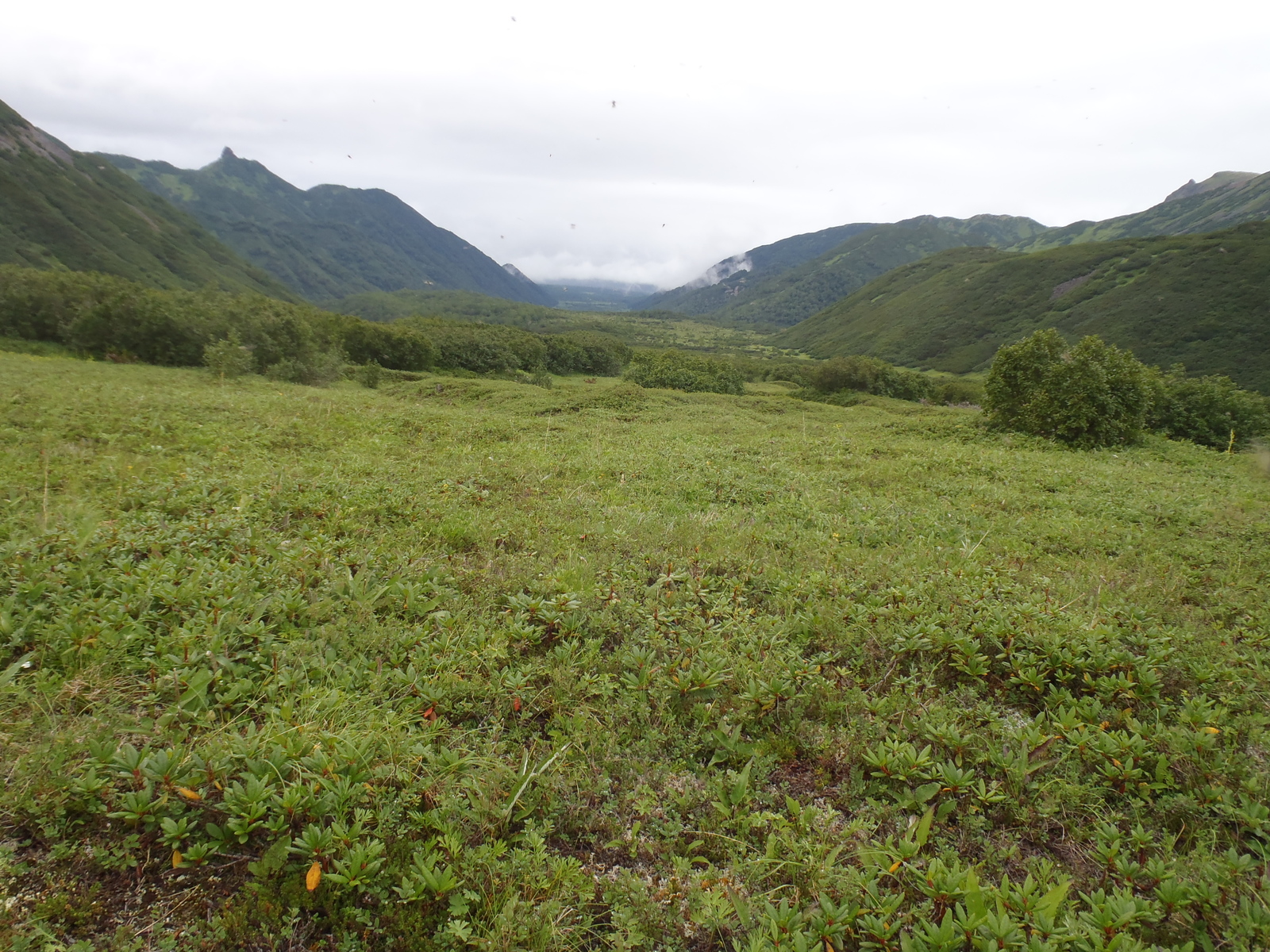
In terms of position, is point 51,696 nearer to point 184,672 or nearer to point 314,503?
point 184,672

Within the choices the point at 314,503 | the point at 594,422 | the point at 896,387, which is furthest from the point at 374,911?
the point at 896,387

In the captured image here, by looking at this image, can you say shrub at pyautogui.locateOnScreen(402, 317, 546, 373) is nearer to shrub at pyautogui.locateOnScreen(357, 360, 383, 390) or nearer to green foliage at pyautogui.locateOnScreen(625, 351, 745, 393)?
green foliage at pyautogui.locateOnScreen(625, 351, 745, 393)

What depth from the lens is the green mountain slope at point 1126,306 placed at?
365 ft

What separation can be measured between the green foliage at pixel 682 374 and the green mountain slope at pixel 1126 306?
324 ft

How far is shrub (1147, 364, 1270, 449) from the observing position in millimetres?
22422

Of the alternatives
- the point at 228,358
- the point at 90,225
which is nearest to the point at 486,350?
the point at 228,358

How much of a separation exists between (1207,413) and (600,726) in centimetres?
3136

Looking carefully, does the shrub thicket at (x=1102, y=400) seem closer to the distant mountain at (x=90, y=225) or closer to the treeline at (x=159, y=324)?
the treeline at (x=159, y=324)

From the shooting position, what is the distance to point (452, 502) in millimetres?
9391

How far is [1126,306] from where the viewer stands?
13375 cm

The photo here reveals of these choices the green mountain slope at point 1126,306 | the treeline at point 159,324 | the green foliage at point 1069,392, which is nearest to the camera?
the green foliage at point 1069,392

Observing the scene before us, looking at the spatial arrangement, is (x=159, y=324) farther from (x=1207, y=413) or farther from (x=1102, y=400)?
(x=1207, y=413)

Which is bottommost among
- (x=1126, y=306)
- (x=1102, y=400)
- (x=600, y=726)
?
(x=600, y=726)

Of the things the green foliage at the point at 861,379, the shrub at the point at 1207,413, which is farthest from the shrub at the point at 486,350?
the shrub at the point at 1207,413
